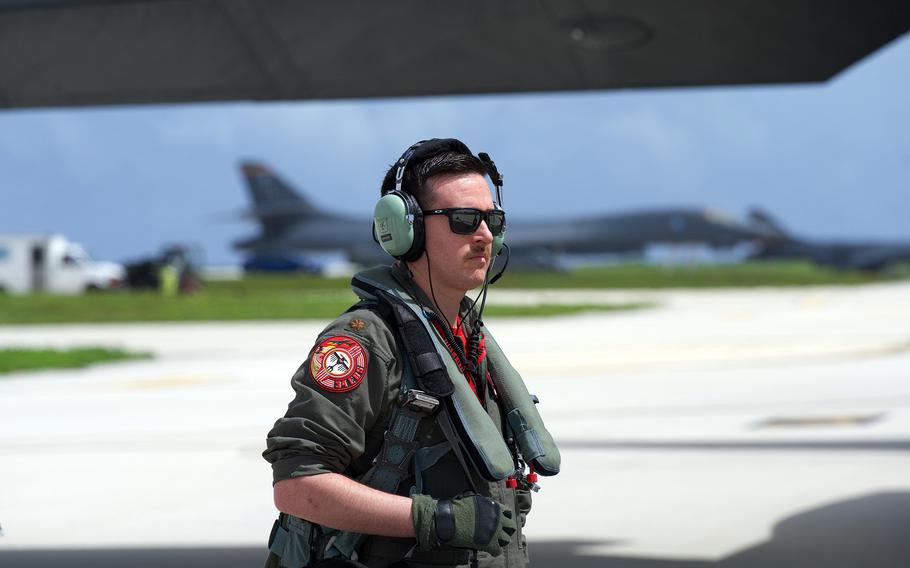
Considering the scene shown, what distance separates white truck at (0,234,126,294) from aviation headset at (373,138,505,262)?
204 feet

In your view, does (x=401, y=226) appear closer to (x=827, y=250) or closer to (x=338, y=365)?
(x=338, y=365)

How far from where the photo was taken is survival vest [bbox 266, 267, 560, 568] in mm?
2896

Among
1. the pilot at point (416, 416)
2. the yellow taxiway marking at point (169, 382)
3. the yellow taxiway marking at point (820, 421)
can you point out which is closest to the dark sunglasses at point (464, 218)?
the pilot at point (416, 416)

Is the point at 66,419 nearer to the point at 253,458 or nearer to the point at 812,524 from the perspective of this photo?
the point at 253,458

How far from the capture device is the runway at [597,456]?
7.66 meters

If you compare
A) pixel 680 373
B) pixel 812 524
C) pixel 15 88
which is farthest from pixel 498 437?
pixel 680 373

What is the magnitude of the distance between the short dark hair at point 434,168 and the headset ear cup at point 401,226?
0.10ft

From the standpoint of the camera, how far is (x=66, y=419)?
14.5 meters

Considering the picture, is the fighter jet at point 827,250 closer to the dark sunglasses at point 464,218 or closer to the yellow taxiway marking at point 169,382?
the yellow taxiway marking at point 169,382

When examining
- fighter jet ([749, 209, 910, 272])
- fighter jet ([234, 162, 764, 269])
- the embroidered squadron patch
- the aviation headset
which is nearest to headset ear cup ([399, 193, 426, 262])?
the aviation headset

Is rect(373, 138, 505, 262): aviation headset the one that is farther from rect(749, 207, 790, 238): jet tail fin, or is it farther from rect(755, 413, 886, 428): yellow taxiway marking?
rect(749, 207, 790, 238): jet tail fin

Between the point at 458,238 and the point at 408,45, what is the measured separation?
361 centimetres

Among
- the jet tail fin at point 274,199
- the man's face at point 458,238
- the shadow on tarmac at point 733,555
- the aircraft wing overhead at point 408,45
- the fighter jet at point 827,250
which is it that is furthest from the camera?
the jet tail fin at point 274,199

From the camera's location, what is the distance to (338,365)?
Answer: 2.88 metres
